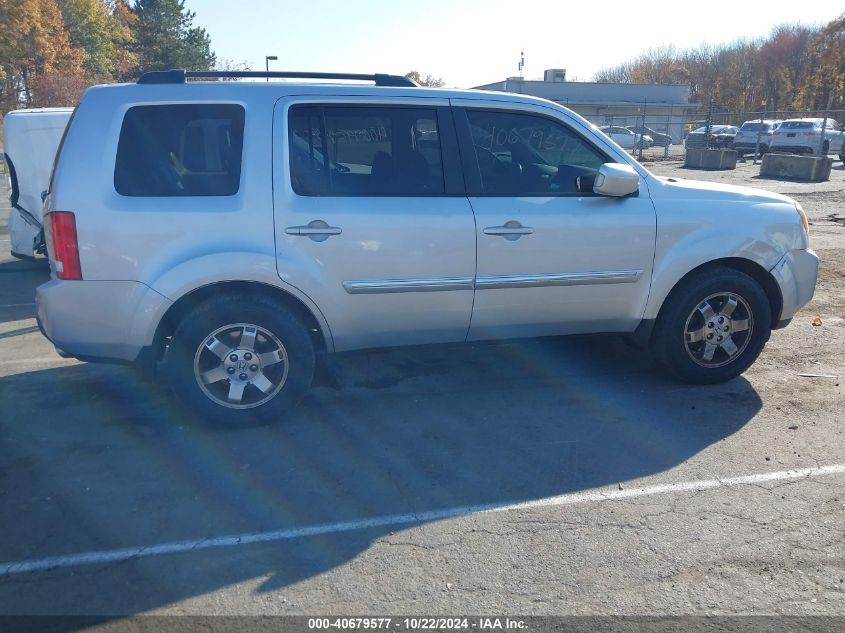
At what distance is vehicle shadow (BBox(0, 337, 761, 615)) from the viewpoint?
323 centimetres

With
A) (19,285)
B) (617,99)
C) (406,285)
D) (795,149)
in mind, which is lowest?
(19,285)

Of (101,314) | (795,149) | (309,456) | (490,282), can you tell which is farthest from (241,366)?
(795,149)

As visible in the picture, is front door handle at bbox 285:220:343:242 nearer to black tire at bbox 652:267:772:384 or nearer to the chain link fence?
black tire at bbox 652:267:772:384

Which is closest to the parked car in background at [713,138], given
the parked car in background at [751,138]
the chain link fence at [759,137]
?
the chain link fence at [759,137]

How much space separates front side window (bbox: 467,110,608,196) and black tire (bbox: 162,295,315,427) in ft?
5.30

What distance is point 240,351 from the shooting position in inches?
175

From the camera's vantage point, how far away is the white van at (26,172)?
9.03 m

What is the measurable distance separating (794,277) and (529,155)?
2.19m

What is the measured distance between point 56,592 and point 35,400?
2.48 meters

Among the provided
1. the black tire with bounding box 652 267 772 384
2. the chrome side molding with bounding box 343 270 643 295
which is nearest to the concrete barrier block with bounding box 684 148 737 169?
the black tire with bounding box 652 267 772 384

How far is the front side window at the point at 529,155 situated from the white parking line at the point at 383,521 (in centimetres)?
205

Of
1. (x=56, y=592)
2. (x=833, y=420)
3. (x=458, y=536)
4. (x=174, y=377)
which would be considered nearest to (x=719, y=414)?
(x=833, y=420)

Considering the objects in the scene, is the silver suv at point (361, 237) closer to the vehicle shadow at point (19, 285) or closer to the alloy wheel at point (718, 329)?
the alloy wheel at point (718, 329)

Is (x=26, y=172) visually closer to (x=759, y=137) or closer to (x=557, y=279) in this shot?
(x=557, y=279)
